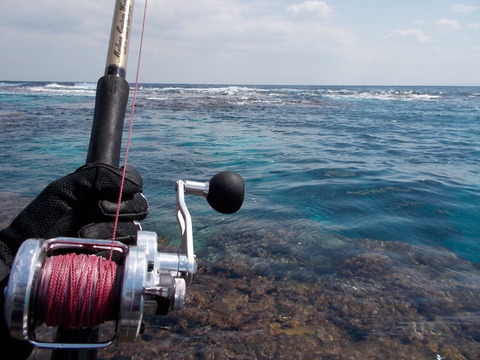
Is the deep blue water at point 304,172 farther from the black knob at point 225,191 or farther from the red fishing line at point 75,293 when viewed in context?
the red fishing line at point 75,293

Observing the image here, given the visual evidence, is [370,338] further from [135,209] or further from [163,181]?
[163,181]

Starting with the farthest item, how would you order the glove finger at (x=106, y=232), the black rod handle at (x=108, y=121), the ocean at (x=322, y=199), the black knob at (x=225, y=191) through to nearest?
the ocean at (x=322, y=199)
the black rod handle at (x=108, y=121)
the black knob at (x=225, y=191)
the glove finger at (x=106, y=232)

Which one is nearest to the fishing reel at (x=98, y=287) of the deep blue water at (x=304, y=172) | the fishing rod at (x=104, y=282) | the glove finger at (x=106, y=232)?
the fishing rod at (x=104, y=282)

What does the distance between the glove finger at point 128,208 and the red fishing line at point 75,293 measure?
443mm

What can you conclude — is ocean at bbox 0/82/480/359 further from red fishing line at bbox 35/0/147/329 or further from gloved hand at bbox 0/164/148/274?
red fishing line at bbox 35/0/147/329

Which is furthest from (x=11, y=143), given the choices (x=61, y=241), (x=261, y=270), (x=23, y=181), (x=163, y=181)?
(x=61, y=241)

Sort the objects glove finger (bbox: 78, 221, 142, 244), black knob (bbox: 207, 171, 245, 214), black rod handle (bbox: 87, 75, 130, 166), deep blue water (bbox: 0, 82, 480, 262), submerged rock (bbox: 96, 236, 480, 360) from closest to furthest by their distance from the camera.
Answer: glove finger (bbox: 78, 221, 142, 244), black knob (bbox: 207, 171, 245, 214), black rod handle (bbox: 87, 75, 130, 166), submerged rock (bbox: 96, 236, 480, 360), deep blue water (bbox: 0, 82, 480, 262)

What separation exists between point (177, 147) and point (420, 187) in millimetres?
5942

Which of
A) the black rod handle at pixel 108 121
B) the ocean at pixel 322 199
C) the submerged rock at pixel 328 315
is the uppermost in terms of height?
the black rod handle at pixel 108 121

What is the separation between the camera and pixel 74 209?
5.37 feet

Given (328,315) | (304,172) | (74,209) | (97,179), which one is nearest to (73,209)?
(74,209)

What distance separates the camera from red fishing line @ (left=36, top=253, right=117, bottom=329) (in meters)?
1.07

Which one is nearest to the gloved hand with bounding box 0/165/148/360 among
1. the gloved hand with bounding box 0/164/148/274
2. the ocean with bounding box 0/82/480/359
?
the gloved hand with bounding box 0/164/148/274

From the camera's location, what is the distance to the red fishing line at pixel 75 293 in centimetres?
107
